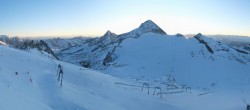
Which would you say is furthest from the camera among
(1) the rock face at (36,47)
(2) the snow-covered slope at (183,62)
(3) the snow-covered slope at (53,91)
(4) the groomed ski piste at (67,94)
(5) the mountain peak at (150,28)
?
(5) the mountain peak at (150,28)

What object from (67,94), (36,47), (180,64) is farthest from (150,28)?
(67,94)

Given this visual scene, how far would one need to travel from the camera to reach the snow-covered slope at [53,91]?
1805 cm

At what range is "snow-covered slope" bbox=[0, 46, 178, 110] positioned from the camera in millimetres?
Answer: 18047

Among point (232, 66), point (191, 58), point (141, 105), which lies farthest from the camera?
point (191, 58)

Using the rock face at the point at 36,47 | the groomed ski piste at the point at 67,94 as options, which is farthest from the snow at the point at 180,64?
the groomed ski piste at the point at 67,94

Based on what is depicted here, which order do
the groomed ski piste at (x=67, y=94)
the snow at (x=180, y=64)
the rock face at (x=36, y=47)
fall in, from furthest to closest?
the rock face at (x=36, y=47)
the snow at (x=180, y=64)
the groomed ski piste at (x=67, y=94)

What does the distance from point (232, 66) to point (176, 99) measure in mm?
56353

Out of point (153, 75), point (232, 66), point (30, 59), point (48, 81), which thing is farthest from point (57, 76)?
point (232, 66)

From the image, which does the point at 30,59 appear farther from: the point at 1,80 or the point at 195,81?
the point at 195,81

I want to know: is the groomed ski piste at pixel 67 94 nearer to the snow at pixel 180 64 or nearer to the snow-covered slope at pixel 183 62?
the snow at pixel 180 64

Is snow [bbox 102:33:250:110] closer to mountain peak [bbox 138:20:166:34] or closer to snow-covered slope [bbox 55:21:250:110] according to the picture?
snow-covered slope [bbox 55:21:250:110]

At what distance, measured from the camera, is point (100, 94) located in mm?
25938

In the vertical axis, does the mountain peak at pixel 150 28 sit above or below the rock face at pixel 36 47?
above

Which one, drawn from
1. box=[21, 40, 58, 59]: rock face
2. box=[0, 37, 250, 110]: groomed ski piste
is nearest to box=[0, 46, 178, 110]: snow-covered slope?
box=[0, 37, 250, 110]: groomed ski piste
